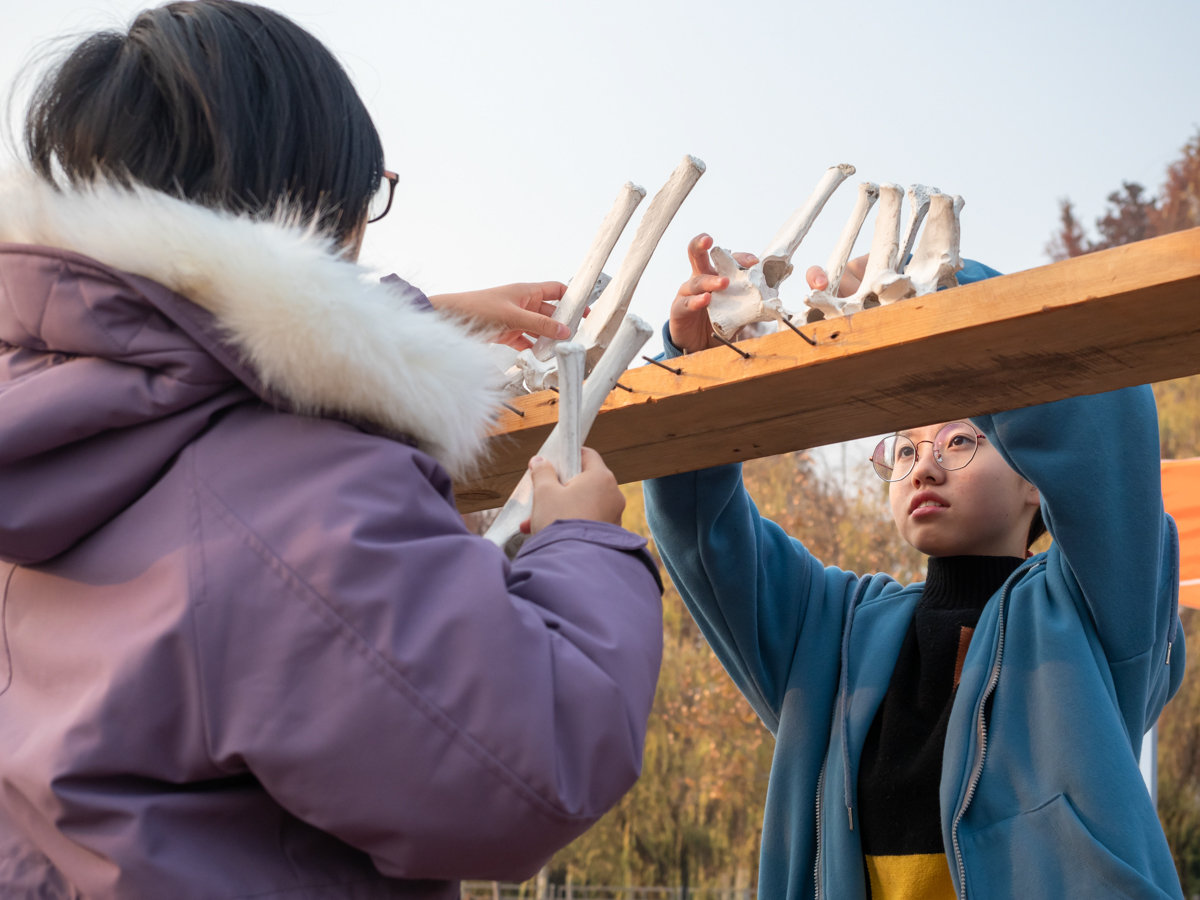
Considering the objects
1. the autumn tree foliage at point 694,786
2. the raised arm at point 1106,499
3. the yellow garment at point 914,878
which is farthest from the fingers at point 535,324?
the autumn tree foliage at point 694,786

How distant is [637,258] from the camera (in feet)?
5.75

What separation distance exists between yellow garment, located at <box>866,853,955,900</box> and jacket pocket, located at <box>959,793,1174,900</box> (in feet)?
0.28

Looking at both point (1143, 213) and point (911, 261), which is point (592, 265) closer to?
point (911, 261)

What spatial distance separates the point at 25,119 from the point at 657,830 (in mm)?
11194

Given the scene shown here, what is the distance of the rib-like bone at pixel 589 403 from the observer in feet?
4.33

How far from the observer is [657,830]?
38.1 ft

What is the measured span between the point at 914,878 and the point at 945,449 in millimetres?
763

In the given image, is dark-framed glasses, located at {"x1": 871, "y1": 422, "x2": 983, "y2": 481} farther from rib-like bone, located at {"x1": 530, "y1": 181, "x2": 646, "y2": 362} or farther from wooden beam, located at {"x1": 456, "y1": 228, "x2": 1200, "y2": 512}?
rib-like bone, located at {"x1": 530, "y1": 181, "x2": 646, "y2": 362}

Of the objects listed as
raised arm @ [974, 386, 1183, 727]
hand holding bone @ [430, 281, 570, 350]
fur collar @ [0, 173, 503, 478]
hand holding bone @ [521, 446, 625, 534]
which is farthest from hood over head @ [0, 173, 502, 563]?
raised arm @ [974, 386, 1183, 727]

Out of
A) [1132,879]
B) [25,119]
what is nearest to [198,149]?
[25,119]

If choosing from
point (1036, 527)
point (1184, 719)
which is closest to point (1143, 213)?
point (1184, 719)

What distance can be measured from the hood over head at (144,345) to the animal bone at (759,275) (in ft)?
2.56

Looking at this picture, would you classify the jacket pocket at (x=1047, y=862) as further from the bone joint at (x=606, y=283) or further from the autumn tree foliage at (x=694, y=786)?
the autumn tree foliage at (x=694, y=786)

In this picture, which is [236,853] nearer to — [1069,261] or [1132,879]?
[1069,261]
